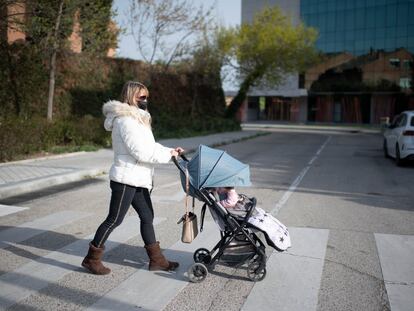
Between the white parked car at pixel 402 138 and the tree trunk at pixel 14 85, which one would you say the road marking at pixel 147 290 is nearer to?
the white parked car at pixel 402 138

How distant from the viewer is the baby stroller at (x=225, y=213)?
4.62 meters

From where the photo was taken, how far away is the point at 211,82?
107ft

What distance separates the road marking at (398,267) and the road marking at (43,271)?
3.13 meters

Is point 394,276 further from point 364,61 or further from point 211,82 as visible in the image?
point 364,61

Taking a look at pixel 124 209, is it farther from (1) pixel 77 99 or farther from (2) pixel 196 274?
(1) pixel 77 99

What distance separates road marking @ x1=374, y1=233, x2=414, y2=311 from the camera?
4.31 m

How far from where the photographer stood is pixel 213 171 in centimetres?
462

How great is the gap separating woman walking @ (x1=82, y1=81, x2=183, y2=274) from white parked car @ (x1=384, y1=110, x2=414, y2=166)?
1096cm

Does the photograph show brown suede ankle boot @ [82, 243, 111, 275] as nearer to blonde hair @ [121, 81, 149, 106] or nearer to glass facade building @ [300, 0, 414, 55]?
blonde hair @ [121, 81, 149, 106]

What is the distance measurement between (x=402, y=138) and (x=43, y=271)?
38.8 feet

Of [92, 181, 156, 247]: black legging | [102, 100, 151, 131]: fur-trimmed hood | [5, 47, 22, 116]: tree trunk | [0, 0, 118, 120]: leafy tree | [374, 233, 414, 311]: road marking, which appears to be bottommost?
[374, 233, 414, 311]: road marking

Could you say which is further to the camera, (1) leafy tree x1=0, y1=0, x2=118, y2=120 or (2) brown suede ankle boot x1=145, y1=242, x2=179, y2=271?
(1) leafy tree x1=0, y1=0, x2=118, y2=120

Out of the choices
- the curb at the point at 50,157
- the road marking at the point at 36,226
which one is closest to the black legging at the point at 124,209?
the road marking at the point at 36,226

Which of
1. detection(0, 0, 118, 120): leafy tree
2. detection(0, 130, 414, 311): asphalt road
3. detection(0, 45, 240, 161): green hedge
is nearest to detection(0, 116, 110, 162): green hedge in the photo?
detection(0, 45, 240, 161): green hedge
